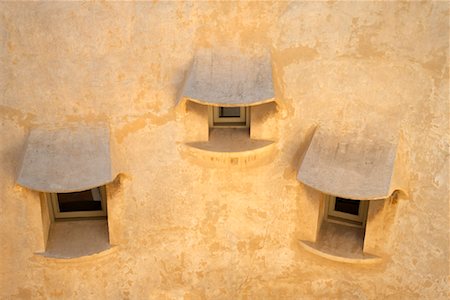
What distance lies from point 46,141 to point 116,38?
4.77ft

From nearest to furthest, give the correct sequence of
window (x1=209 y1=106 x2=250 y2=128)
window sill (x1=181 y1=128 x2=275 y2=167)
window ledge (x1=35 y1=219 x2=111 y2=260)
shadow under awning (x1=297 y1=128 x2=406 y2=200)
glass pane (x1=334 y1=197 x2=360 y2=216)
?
shadow under awning (x1=297 y1=128 x2=406 y2=200)
window sill (x1=181 y1=128 x2=275 y2=167)
window ledge (x1=35 y1=219 x2=111 y2=260)
window (x1=209 y1=106 x2=250 y2=128)
glass pane (x1=334 y1=197 x2=360 y2=216)

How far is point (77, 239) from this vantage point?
246 inches

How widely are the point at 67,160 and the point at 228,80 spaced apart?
2078 millimetres

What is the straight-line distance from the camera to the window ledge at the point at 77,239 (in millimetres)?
6098

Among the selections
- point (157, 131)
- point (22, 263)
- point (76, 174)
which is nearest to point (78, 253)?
point (22, 263)

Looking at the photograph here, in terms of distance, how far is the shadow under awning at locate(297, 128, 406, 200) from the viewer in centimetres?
526

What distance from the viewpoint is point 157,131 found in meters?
5.85

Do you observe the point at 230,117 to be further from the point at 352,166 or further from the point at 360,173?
the point at 360,173

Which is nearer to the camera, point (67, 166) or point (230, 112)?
point (67, 166)

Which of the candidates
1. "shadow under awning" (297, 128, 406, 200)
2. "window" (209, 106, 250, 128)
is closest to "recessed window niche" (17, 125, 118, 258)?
"window" (209, 106, 250, 128)

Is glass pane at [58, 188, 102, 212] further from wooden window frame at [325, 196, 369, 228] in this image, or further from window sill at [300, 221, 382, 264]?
wooden window frame at [325, 196, 369, 228]

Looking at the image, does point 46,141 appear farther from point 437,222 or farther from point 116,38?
point 437,222

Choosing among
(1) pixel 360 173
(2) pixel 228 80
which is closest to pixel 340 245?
(1) pixel 360 173

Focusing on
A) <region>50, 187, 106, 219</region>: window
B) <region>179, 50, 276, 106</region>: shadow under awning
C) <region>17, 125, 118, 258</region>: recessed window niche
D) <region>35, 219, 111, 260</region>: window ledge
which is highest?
<region>179, 50, 276, 106</region>: shadow under awning
